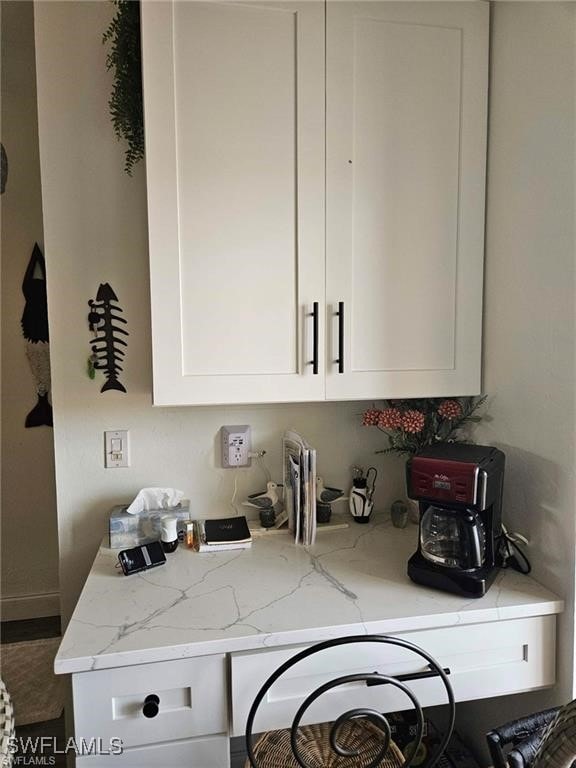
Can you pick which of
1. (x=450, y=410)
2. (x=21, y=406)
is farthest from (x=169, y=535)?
(x=21, y=406)

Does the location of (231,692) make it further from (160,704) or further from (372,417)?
(372,417)

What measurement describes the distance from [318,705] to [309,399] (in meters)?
0.74

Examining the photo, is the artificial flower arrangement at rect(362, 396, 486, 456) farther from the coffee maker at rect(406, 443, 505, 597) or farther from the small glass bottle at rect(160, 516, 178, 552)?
the small glass bottle at rect(160, 516, 178, 552)

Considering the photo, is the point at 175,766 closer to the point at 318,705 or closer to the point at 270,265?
the point at 318,705

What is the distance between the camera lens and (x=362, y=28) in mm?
1366

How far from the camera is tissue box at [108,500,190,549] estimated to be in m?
1.50

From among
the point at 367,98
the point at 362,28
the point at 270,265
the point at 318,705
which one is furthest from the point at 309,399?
the point at 362,28

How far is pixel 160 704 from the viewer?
41.6 inches

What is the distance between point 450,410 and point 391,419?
7.3 inches

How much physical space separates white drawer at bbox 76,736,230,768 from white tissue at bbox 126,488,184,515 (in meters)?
0.63

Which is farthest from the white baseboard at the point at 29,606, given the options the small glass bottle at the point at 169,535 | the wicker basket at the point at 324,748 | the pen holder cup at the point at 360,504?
the pen holder cup at the point at 360,504

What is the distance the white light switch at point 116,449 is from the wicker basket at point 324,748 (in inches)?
35.4

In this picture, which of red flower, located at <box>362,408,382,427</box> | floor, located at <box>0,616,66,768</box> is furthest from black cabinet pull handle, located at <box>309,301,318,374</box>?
floor, located at <box>0,616,66,768</box>

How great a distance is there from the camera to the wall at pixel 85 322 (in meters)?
1.52
